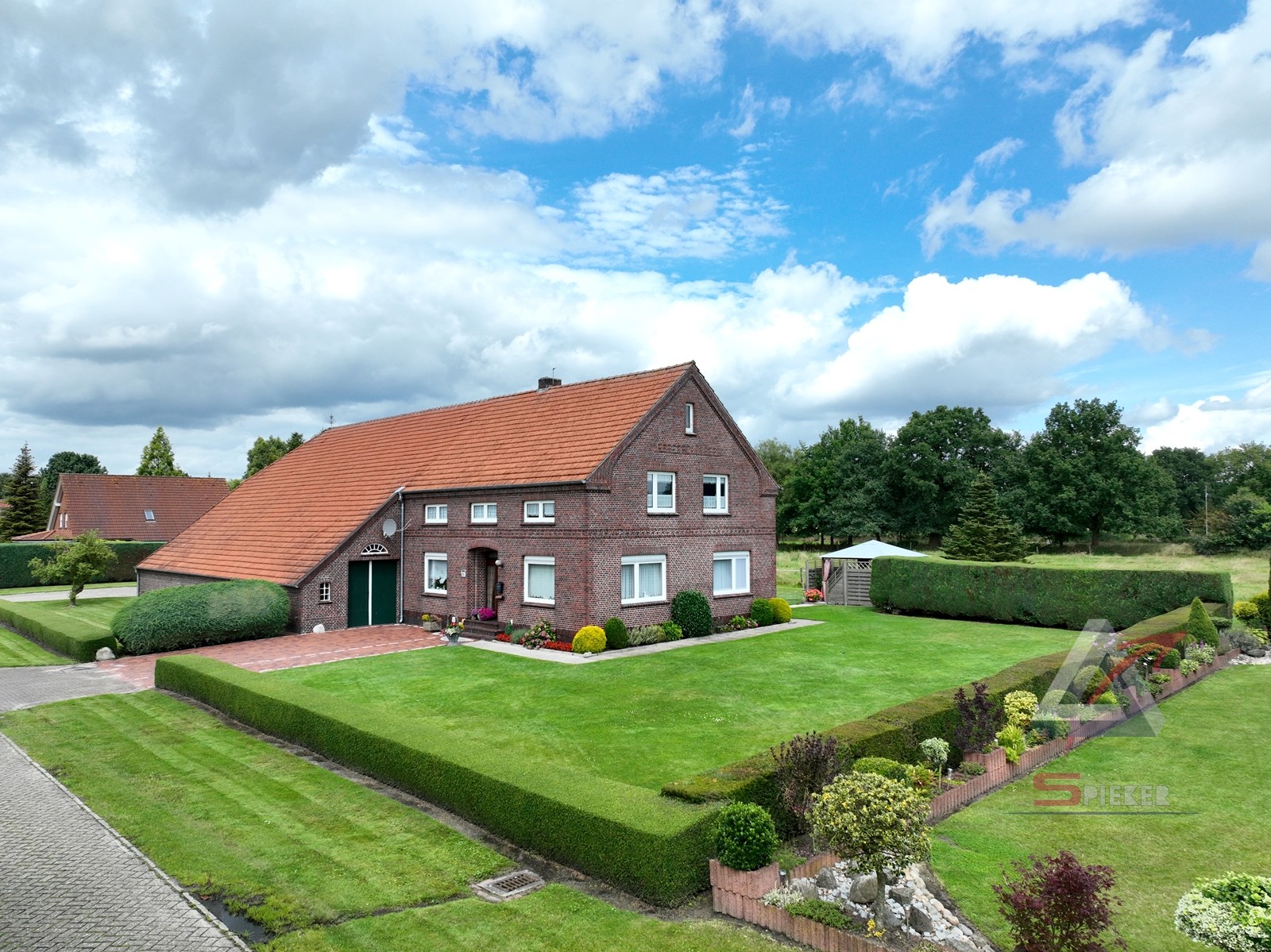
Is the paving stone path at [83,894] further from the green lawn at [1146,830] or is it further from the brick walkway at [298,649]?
the brick walkway at [298,649]

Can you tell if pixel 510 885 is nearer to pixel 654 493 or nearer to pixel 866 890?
pixel 866 890

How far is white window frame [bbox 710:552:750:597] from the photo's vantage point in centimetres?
2666

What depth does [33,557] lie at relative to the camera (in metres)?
46.1

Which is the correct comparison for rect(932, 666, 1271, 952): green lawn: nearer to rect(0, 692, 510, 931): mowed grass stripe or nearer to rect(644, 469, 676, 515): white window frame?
rect(0, 692, 510, 931): mowed grass stripe

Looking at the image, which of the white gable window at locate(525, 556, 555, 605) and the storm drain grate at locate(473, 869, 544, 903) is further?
the white gable window at locate(525, 556, 555, 605)

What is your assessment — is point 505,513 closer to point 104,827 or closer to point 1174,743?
point 104,827

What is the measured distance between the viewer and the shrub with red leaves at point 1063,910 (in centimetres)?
589

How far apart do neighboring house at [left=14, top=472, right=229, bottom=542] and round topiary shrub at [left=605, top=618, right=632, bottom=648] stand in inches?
1513

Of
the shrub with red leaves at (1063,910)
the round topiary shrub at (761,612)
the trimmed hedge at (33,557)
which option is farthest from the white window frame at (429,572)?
the trimmed hedge at (33,557)

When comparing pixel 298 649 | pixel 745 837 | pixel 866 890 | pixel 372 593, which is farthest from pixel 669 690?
pixel 372 593

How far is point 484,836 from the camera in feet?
31.6

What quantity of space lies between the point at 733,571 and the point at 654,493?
4.94m

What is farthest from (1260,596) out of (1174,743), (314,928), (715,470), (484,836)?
(314,928)

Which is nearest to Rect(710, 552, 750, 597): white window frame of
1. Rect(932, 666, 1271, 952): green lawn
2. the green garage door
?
the green garage door
